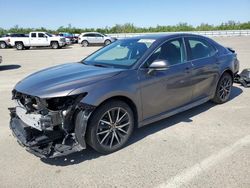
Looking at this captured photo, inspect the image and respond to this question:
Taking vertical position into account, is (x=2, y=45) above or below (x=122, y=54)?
below

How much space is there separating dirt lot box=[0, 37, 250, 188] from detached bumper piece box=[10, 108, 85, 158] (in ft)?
0.87

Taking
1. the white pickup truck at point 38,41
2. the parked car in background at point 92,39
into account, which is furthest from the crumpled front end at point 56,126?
→ the parked car in background at point 92,39

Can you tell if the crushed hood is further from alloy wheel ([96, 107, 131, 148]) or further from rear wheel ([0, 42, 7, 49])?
rear wheel ([0, 42, 7, 49])

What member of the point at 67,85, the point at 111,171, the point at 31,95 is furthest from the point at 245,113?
the point at 31,95

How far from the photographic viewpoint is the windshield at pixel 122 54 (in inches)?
177

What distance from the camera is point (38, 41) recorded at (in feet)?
94.8

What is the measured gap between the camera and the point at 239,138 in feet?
14.5

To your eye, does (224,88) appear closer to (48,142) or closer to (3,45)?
(48,142)

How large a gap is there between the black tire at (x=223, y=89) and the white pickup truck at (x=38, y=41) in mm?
24861

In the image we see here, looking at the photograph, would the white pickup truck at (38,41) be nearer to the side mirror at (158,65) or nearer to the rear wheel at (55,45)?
the rear wheel at (55,45)

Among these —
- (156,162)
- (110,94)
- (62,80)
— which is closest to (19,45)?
(62,80)

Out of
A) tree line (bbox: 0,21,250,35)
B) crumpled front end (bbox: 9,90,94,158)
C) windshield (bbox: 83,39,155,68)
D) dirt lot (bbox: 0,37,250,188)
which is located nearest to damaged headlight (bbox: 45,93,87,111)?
crumpled front end (bbox: 9,90,94,158)

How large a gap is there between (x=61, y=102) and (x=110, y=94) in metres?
0.66

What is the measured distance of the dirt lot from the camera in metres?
3.30
